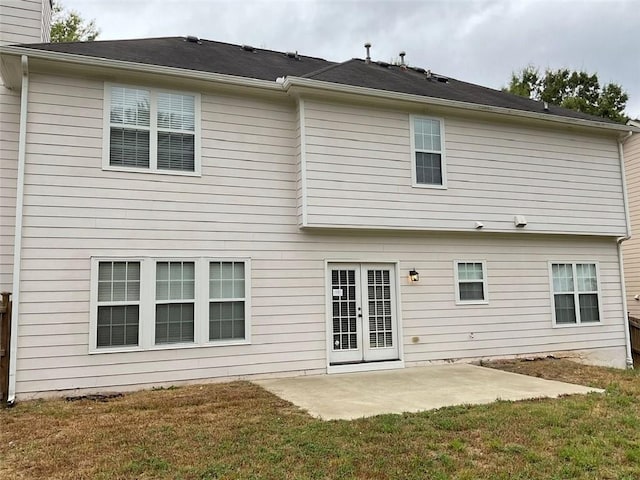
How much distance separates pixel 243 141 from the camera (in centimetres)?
792

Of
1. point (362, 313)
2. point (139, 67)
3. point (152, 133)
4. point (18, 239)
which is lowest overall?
point (362, 313)

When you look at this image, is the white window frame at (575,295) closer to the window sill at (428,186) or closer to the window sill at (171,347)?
the window sill at (428,186)

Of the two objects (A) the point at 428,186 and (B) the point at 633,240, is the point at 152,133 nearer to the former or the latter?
(A) the point at 428,186

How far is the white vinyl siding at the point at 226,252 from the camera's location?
662 cm

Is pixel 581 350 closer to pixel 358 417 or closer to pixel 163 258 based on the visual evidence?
pixel 358 417

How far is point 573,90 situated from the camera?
26766mm

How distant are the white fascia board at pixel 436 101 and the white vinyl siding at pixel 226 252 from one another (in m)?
0.42

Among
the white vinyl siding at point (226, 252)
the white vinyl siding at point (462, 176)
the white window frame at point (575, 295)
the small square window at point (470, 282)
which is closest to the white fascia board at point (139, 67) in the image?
the white vinyl siding at point (226, 252)

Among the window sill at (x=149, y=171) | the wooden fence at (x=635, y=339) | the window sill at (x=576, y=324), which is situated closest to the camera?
the window sill at (x=149, y=171)

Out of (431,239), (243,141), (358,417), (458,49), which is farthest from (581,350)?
(458,49)

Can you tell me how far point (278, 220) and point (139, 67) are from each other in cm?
314

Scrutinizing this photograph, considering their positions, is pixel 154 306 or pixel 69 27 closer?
pixel 154 306

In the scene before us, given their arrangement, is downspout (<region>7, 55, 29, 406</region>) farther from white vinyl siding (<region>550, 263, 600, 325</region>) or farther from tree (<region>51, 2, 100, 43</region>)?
tree (<region>51, 2, 100, 43</region>)

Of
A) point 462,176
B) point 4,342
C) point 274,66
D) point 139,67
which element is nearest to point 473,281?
point 462,176
